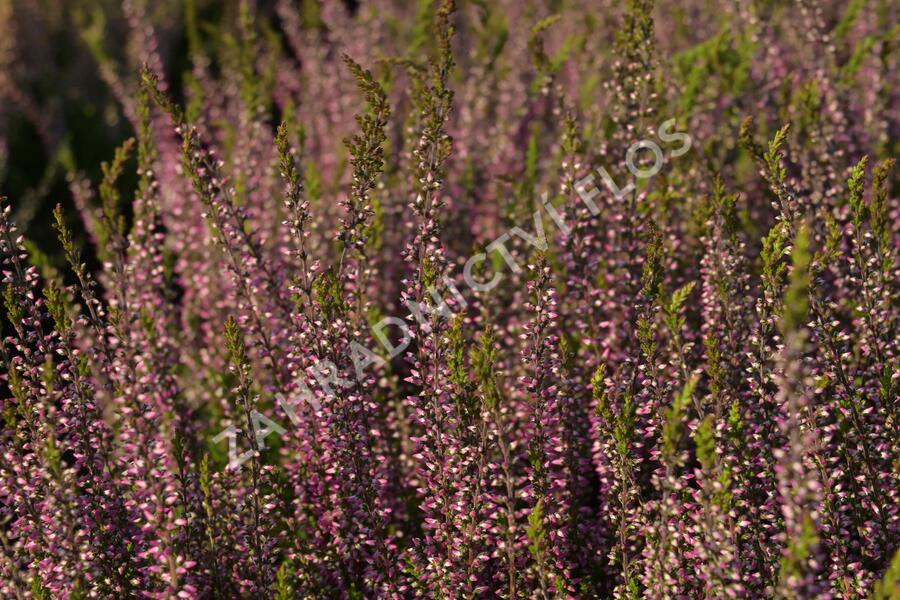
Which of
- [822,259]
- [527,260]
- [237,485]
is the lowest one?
[822,259]

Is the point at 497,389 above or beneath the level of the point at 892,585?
above

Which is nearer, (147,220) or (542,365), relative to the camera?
(542,365)

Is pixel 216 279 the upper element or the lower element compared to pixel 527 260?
upper

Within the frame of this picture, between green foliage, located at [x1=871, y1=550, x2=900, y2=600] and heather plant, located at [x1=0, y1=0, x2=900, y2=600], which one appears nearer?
green foliage, located at [x1=871, y1=550, x2=900, y2=600]

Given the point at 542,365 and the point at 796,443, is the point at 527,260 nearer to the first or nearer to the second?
the point at 542,365

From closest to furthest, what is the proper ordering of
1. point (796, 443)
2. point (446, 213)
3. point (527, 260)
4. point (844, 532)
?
point (796, 443), point (844, 532), point (527, 260), point (446, 213)

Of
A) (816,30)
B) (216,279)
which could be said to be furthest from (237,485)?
(816,30)

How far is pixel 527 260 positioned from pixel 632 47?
1.48 meters

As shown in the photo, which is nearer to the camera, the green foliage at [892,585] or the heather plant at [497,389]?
the green foliage at [892,585]

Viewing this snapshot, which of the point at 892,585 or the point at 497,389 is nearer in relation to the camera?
the point at 892,585

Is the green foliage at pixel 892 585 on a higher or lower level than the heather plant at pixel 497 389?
lower

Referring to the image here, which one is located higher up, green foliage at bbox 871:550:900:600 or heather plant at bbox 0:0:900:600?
heather plant at bbox 0:0:900:600

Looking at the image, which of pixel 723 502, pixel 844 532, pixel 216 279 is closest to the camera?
pixel 723 502

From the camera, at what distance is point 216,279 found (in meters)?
6.00
